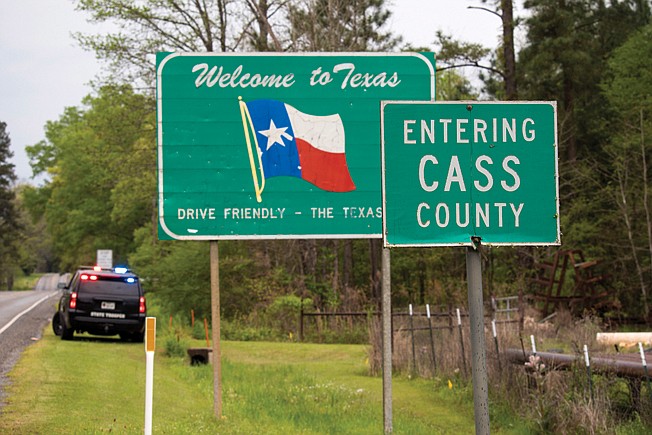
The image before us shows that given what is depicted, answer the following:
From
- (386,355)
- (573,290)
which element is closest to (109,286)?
(386,355)

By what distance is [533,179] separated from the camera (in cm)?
663

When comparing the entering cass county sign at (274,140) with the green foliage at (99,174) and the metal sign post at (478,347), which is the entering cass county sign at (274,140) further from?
the green foliage at (99,174)

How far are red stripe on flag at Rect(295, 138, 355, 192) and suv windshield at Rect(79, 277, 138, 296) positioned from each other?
1211cm

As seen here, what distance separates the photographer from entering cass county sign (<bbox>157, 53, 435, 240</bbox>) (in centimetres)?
1534

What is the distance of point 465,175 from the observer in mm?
6523

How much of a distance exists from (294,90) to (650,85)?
3459 cm

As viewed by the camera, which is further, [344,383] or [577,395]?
[344,383]

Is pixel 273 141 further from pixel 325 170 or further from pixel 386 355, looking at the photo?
pixel 386 355

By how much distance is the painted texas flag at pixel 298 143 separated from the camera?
15.6 metres

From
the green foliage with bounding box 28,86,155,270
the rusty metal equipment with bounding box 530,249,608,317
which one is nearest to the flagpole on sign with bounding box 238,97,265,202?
the rusty metal equipment with bounding box 530,249,608,317

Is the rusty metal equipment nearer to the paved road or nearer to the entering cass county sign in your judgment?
the paved road

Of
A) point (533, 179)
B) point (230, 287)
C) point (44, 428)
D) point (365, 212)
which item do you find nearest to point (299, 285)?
point (230, 287)

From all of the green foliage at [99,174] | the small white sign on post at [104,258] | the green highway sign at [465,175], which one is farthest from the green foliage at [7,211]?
the green highway sign at [465,175]

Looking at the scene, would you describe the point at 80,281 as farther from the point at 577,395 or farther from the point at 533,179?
the point at 533,179
